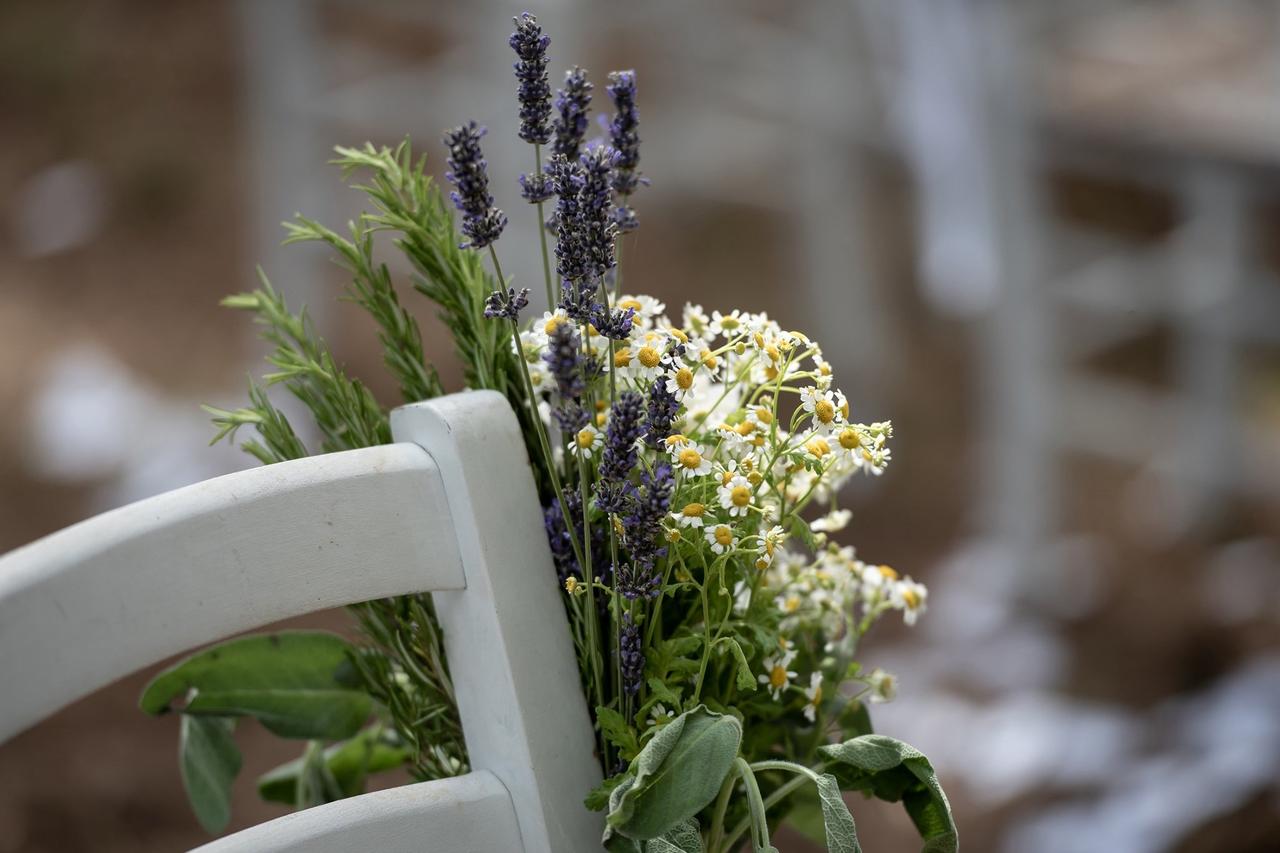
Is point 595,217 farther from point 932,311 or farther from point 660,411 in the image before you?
point 932,311

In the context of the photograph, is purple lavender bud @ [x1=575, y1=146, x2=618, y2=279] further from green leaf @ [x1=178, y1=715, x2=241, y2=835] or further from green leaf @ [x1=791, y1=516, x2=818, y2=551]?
green leaf @ [x1=178, y1=715, x2=241, y2=835]

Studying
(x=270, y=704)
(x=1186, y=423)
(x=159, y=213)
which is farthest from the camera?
(x=159, y=213)

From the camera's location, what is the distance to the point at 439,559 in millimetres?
425

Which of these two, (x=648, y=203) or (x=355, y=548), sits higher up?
(x=648, y=203)

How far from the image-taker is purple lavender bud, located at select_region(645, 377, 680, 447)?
1.28 ft

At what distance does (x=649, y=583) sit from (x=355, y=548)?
0.10 m

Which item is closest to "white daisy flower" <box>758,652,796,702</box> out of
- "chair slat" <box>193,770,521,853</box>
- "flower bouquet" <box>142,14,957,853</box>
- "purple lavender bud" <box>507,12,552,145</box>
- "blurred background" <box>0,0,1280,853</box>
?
"flower bouquet" <box>142,14,957,853</box>

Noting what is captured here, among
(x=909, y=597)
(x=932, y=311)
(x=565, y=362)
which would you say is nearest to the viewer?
(x=565, y=362)

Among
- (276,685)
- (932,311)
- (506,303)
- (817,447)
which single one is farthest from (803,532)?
(932,311)

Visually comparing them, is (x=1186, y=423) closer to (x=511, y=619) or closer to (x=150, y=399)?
(x=150, y=399)

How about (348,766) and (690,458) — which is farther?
(348,766)

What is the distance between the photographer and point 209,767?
1.72 ft

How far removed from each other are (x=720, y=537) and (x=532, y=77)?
170 millimetres

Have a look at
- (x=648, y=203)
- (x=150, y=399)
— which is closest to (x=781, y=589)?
(x=150, y=399)
